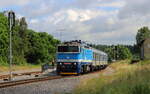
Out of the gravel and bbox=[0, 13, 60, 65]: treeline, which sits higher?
bbox=[0, 13, 60, 65]: treeline

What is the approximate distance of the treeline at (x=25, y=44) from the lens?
253 ft

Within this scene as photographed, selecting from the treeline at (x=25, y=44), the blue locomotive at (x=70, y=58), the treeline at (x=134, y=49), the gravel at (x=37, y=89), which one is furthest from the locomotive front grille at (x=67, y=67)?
the treeline at (x=134, y=49)

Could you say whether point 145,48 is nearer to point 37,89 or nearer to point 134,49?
point 134,49

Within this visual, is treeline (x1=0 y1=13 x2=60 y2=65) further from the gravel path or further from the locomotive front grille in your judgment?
the gravel path

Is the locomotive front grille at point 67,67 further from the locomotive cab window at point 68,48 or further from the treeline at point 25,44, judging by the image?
the treeline at point 25,44

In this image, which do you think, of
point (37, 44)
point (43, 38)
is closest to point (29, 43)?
point (37, 44)

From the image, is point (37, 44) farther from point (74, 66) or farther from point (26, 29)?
point (74, 66)

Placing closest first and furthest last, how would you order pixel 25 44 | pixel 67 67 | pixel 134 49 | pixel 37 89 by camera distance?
pixel 37 89
pixel 67 67
pixel 25 44
pixel 134 49

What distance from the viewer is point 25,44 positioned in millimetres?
95625

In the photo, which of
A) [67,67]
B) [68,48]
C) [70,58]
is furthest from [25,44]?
[67,67]

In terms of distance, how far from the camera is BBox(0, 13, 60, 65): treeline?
77106 mm

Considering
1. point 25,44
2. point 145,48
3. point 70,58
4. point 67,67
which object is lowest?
point 67,67

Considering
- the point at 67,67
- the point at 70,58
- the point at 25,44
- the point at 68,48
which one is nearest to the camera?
the point at 67,67

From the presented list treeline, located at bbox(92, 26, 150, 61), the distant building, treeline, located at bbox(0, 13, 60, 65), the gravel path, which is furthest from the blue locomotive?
treeline, located at bbox(92, 26, 150, 61)
